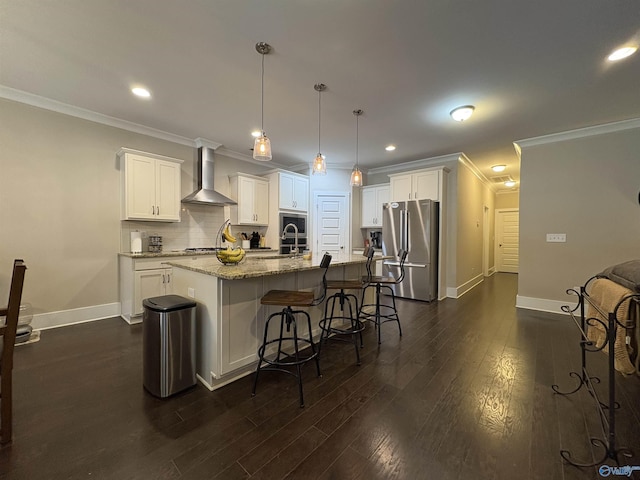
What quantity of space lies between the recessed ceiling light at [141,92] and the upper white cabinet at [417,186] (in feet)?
14.3

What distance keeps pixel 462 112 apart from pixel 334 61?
185 cm

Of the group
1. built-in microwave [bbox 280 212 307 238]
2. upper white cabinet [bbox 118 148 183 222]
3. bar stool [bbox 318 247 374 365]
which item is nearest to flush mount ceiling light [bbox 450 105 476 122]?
bar stool [bbox 318 247 374 365]

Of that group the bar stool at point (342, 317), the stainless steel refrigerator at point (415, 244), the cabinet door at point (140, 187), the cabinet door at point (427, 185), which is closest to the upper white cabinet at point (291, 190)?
the stainless steel refrigerator at point (415, 244)

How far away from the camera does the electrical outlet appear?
4.18 metres

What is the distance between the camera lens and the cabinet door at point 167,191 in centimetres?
399

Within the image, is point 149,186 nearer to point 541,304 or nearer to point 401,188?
point 401,188

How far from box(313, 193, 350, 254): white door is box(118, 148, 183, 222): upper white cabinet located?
9.62 ft

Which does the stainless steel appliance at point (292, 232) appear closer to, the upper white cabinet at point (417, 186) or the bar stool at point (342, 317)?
the upper white cabinet at point (417, 186)

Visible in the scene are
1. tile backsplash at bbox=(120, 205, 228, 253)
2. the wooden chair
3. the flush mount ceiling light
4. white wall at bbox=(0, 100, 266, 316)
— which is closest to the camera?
the wooden chair

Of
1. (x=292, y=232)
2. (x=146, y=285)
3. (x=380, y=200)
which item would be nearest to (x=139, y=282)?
(x=146, y=285)

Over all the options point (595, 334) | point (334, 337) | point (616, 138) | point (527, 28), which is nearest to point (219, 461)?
point (334, 337)

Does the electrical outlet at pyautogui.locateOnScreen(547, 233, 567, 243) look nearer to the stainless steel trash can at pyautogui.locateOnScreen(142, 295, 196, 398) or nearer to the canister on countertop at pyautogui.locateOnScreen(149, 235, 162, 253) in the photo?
the stainless steel trash can at pyautogui.locateOnScreen(142, 295, 196, 398)

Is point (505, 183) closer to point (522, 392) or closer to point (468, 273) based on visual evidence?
point (468, 273)

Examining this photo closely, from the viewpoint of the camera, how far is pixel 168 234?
4.38 metres
